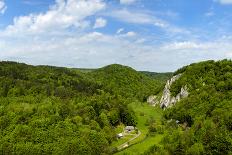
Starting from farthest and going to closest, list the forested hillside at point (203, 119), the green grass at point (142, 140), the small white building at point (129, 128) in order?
the small white building at point (129, 128), the green grass at point (142, 140), the forested hillside at point (203, 119)

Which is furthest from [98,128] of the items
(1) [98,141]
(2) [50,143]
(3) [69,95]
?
(3) [69,95]

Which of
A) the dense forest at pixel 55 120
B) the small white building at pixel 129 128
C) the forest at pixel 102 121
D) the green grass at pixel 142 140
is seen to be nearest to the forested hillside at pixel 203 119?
the forest at pixel 102 121

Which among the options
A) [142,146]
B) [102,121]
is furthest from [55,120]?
[142,146]

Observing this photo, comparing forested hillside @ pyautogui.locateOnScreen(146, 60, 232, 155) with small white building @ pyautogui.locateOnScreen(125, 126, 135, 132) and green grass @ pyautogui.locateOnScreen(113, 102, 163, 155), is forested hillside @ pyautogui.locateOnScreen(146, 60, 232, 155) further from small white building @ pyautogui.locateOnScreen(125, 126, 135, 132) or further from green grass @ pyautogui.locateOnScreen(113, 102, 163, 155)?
small white building @ pyautogui.locateOnScreen(125, 126, 135, 132)

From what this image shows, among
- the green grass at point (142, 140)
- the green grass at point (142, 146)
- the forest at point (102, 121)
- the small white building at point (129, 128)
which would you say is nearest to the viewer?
the forest at point (102, 121)

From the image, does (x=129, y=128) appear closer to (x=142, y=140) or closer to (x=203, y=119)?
(x=142, y=140)

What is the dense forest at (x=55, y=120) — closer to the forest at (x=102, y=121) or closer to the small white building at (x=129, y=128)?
the forest at (x=102, y=121)

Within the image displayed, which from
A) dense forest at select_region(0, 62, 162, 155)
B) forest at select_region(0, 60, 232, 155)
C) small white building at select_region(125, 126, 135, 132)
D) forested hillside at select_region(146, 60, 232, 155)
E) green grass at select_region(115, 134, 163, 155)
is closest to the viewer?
forested hillside at select_region(146, 60, 232, 155)

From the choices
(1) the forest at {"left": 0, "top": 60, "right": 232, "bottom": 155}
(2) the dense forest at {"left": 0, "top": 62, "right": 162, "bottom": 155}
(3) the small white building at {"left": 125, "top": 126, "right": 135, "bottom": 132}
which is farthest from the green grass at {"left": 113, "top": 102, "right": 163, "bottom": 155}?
(2) the dense forest at {"left": 0, "top": 62, "right": 162, "bottom": 155}

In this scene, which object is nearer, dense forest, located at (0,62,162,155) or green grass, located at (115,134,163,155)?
green grass, located at (115,134,163,155)
